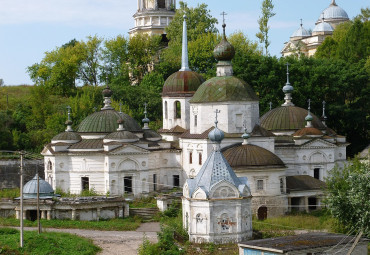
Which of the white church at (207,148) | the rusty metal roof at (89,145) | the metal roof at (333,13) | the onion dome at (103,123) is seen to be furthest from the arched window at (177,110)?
the metal roof at (333,13)

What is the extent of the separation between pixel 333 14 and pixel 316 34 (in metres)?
10.1

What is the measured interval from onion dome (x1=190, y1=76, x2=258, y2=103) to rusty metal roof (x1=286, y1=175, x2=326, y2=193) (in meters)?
4.53

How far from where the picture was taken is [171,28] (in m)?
73.5

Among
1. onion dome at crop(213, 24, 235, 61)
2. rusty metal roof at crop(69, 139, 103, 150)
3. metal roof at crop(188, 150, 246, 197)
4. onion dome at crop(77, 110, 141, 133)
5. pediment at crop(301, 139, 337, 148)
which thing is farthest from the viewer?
onion dome at crop(77, 110, 141, 133)

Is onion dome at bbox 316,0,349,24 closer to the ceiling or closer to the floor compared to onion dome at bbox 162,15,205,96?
closer to the ceiling

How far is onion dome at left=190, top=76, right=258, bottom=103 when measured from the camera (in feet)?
136

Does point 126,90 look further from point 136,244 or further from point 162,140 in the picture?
point 136,244

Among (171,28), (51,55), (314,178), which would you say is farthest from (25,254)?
(171,28)

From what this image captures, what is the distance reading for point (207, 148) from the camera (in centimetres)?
4147

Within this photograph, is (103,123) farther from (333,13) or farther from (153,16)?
(333,13)

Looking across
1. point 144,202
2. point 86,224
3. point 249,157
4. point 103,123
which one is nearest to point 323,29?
point 103,123

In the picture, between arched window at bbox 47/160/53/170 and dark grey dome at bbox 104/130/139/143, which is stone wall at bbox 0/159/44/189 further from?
dark grey dome at bbox 104/130/139/143

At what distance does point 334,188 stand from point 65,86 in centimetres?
3469

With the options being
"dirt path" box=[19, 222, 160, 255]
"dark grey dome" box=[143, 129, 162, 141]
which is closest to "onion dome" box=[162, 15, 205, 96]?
"dark grey dome" box=[143, 129, 162, 141]
